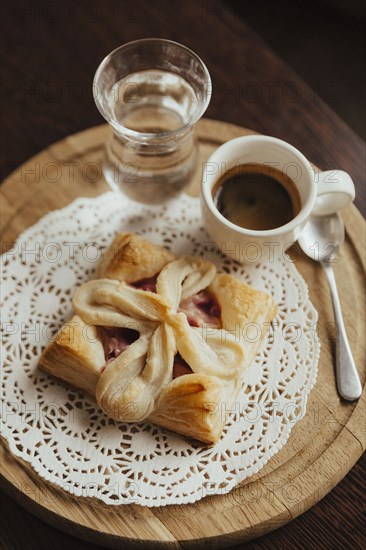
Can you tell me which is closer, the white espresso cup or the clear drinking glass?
the white espresso cup

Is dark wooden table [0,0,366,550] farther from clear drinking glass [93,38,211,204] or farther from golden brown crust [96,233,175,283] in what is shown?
golden brown crust [96,233,175,283]

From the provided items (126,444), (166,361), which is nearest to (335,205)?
(166,361)

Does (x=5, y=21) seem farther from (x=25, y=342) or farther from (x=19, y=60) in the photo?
(x=25, y=342)

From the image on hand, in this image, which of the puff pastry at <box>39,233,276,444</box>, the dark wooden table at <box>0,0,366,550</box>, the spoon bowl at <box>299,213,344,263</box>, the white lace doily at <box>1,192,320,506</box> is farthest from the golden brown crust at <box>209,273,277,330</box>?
the dark wooden table at <box>0,0,366,550</box>

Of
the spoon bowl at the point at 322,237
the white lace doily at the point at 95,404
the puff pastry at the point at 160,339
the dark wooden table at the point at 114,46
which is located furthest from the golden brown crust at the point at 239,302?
the dark wooden table at the point at 114,46

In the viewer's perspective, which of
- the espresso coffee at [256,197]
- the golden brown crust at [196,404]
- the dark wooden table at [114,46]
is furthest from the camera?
the dark wooden table at [114,46]

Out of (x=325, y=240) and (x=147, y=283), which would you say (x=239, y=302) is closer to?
(x=147, y=283)

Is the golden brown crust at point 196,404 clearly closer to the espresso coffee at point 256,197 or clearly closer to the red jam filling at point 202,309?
the red jam filling at point 202,309

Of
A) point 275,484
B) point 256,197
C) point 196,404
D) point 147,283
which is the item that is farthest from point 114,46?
point 275,484

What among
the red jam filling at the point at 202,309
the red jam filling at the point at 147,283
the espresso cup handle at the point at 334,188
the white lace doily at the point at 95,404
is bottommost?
the white lace doily at the point at 95,404
